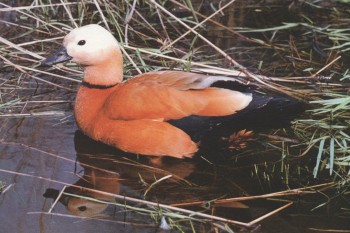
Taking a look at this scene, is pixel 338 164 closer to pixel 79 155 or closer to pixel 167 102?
pixel 167 102

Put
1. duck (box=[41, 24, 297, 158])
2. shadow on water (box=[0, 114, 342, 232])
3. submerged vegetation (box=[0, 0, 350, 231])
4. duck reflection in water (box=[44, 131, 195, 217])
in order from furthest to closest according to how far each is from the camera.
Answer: submerged vegetation (box=[0, 0, 350, 231])
duck (box=[41, 24, 297, 158])
duck reflection in water (box=[44, 131, 195, 217])
shadow on water (box=[0, 114, 342, 232])

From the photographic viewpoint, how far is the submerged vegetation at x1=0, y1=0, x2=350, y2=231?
493 cm

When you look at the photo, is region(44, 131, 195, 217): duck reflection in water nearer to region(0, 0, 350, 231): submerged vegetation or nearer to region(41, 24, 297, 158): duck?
region(41, 24, 297, 158): duck

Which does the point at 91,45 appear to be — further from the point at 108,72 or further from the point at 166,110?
Result: the point at 166,110

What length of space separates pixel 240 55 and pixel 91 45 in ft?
5.74

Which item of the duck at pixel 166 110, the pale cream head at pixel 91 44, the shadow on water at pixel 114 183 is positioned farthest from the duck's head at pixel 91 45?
the shadow on water at pixel 114 183

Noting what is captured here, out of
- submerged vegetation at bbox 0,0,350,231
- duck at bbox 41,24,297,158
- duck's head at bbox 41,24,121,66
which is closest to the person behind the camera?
duck at bbox 41,24,297,158

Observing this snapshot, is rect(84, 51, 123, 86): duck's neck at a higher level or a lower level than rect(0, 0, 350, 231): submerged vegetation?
higher

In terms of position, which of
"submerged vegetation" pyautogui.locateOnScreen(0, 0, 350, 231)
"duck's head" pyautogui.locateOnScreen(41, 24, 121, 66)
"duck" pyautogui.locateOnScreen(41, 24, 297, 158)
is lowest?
"submerged vegetation" pyautogui.locateOnScreen(0, 0, 350, 231)

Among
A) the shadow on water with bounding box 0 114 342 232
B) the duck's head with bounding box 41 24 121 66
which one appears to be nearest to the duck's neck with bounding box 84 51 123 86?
the duck's head with bounding box 41 24 121 66

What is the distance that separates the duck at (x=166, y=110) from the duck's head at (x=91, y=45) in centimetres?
24

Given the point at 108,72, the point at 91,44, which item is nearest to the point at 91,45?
the point at 91,44

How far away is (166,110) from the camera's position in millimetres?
4727

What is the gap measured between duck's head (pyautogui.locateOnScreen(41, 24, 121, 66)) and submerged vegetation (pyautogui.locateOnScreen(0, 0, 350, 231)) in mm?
492
